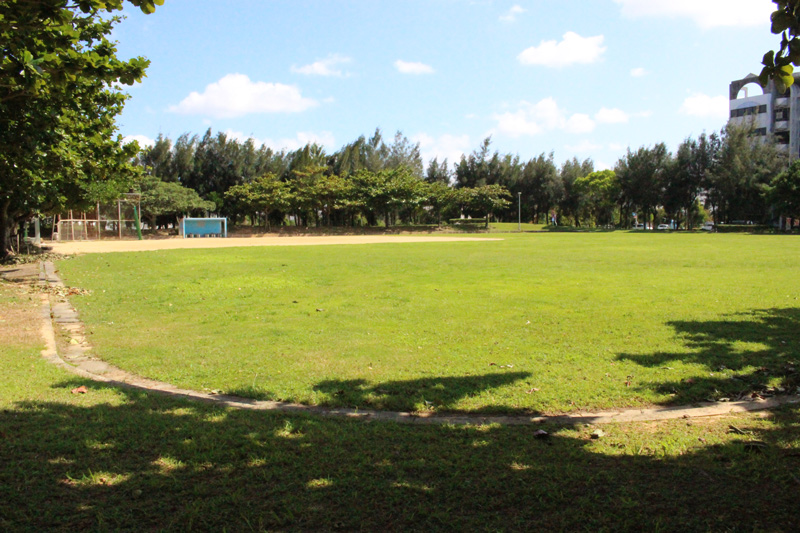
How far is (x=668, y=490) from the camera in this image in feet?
10.6

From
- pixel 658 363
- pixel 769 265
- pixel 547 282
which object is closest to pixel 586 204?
pixel 769 265

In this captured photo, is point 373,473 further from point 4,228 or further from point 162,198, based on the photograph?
point 162,198

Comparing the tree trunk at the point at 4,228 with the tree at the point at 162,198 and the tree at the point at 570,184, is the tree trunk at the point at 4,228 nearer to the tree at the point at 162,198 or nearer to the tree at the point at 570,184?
the tree at the point at 162,198

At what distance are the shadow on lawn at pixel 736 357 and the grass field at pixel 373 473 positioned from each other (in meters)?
0.70

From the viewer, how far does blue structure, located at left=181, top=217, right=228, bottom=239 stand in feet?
172

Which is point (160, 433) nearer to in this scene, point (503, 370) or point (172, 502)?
point (172, 502)

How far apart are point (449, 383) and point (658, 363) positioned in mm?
2498

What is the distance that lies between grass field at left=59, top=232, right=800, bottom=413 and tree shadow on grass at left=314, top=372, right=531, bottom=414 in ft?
0.06

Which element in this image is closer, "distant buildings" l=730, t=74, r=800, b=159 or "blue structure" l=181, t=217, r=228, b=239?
"blue structure" l=181, t=217, r=228, b=239

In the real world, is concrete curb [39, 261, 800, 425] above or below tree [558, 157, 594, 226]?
below

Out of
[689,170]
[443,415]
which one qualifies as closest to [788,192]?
[689,170]

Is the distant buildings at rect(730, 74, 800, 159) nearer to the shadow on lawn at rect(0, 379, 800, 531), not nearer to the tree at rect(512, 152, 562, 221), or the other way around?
the tree at rect(512, 152, 562, 221)

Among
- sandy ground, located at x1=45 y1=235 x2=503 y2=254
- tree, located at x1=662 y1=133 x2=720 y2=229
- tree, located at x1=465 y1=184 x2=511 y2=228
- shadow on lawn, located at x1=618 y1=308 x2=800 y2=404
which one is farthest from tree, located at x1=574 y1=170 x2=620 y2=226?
shadow on lawn, located at x1=618 y1=308 x2=800 y2=404

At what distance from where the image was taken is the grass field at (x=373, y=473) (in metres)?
2.92
